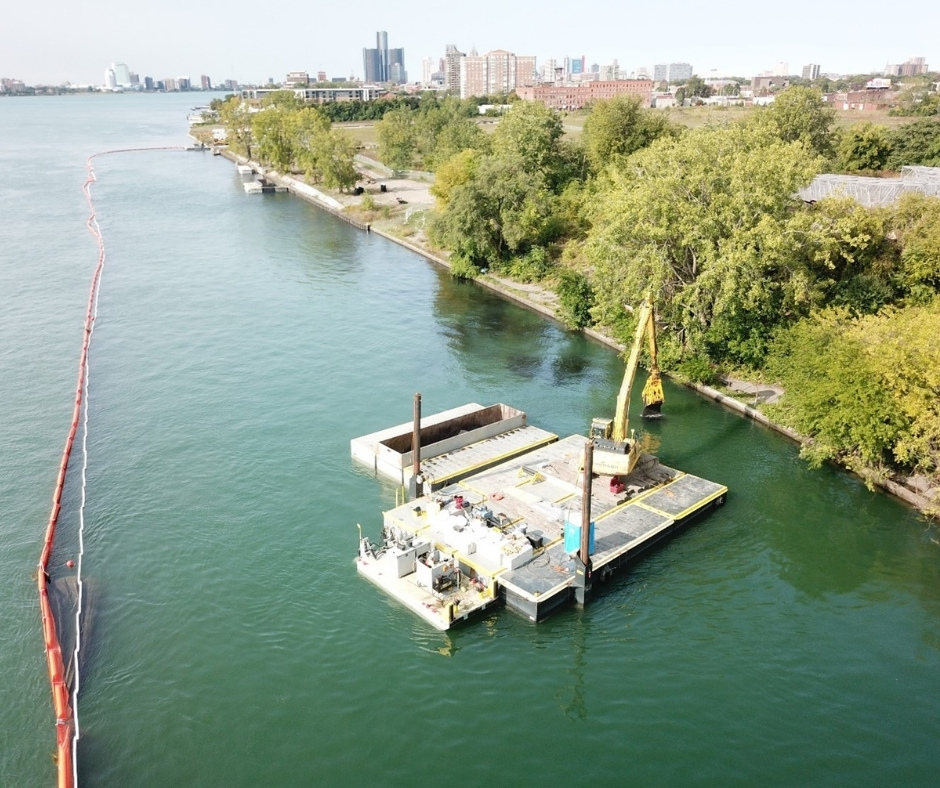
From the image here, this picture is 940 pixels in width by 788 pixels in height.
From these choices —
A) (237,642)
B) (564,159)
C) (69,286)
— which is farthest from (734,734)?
(564,159)

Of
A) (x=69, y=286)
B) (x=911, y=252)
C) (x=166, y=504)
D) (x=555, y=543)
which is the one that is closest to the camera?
(x=555, y=543)

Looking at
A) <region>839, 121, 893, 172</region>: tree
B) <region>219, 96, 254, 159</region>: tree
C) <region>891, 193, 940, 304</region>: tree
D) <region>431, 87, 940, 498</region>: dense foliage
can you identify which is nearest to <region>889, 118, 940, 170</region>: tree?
<region>839, 121, 893, 172</region>: tree

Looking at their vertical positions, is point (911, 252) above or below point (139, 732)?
above

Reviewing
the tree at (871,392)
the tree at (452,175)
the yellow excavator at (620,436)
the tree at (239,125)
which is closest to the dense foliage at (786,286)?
the tree at (871,392)

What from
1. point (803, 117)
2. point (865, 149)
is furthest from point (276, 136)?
point (865, 149)

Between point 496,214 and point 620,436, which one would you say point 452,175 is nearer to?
point 496,214

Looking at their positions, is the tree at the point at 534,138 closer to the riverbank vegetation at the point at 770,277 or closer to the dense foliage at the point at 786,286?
the riverbank vegetation at the point at 770,277

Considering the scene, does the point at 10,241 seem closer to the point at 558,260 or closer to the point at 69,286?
the point at 69,286

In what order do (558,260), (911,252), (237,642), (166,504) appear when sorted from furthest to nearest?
A: (558,260) → (911,252) → (166,504) → (237,642)
